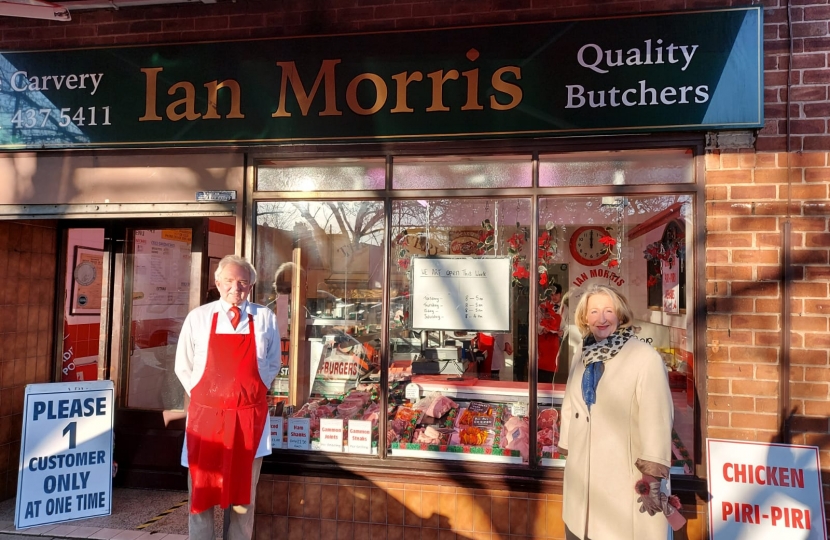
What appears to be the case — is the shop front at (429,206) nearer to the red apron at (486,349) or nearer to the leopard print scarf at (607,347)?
the red apron at (486,349)

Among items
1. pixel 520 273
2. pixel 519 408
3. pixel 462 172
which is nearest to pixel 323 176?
pixel 462 172

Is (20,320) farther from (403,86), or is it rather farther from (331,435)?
(403,86)

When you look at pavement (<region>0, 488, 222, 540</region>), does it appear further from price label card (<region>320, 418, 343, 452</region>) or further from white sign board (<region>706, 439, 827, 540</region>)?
white sign board (<region>706, 439, 827, 540</region>)

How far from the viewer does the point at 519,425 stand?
4281 mm

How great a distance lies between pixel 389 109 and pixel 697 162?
2.19 meters

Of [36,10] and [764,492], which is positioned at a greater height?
[36,10]

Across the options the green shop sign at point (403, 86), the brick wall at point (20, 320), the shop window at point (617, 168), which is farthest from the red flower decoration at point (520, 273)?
the brick wall at point (20, 320)

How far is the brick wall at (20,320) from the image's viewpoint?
482 centimetres

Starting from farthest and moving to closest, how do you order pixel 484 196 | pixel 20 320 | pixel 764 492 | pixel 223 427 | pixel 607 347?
pixel 20 320 → pixel 484 196 → pixel 223 427 → pixel 764 492 → pixel 607 347

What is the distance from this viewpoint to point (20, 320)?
16.2ft

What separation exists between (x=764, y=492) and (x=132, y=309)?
5336 mm

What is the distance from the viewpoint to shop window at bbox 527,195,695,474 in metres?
3.88

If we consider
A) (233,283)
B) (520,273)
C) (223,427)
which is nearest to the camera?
(223,427)

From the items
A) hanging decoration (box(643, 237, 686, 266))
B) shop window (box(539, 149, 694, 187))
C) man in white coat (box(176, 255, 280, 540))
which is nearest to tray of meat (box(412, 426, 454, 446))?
man in white coat (box(176, 255, 280, 540))
